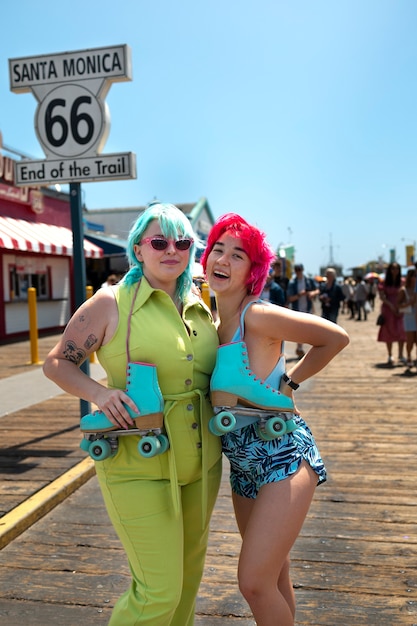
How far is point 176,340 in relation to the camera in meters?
2.10

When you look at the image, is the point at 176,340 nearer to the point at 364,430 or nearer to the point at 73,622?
the point at 73,622

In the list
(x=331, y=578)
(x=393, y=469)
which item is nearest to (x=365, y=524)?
(x=331, y=578)

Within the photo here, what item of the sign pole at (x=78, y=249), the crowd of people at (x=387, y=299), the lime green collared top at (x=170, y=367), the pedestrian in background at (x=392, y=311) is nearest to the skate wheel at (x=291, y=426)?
the lime green collared top at (x=170, y=367)

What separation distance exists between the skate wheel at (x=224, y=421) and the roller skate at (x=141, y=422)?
181mm

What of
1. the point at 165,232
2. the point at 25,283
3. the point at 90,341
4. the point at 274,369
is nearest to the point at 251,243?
the point at 165,232

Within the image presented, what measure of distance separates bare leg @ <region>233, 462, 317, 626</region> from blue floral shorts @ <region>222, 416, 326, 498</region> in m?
0.04

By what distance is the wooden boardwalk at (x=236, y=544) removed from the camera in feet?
9.32

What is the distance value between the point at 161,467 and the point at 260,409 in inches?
15.5

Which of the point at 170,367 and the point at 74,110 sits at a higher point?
the point at 74,110

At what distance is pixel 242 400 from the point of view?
7.02 feet

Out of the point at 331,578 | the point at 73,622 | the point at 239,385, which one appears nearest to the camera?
the point at 239,385

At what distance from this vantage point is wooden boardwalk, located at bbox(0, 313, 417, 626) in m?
2.84

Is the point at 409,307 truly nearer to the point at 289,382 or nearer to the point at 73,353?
the point at 289,382

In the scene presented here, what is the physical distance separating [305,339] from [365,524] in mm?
2059
